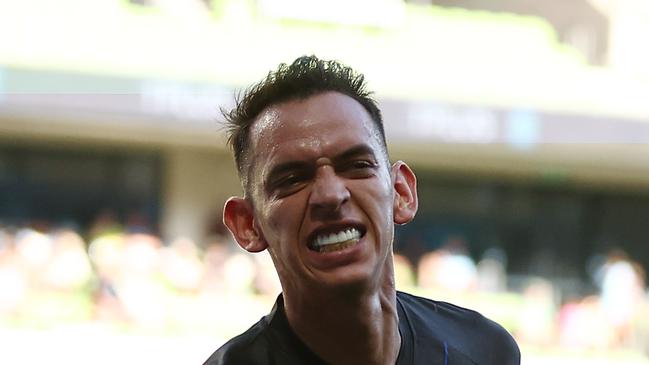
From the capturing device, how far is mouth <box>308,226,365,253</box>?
3.25 feet

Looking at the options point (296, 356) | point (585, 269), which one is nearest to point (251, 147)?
point (296, 356)

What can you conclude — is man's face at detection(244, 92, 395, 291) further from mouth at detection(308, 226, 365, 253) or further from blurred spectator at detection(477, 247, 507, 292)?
blurred spectator at detection(477, 247, 507, 292)

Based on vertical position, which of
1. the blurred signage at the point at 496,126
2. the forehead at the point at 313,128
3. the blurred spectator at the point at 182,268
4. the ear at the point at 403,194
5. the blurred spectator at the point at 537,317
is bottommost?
the blurred spectator at the point at 537,317

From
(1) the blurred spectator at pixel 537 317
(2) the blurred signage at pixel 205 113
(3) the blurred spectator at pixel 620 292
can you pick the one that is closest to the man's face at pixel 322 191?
(2) the blurred signage at pixel 205 113

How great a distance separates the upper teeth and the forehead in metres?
0.09

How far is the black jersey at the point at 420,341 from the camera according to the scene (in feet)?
3.51

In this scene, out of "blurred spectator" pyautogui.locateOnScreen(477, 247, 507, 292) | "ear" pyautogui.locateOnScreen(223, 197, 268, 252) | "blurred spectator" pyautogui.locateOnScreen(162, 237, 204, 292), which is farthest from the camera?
"blurred spectator" pyautogui.locateOnScreen(477, 247, 507, 292)

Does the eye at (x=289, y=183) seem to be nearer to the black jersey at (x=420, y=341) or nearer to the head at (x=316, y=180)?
the head at (x=316, y=180)

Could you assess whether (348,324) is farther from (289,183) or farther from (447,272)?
(447,272)

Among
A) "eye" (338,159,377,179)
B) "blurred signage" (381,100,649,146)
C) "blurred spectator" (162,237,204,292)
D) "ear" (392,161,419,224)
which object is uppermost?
"blurred signage" (381,100,649,146)

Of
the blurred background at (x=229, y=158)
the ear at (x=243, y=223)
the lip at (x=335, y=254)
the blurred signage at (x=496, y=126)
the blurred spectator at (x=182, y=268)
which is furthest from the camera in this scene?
the blurred signage at (x=496, y=126)

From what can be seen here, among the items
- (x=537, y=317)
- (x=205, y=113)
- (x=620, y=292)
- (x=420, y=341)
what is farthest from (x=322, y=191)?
(x=620, y=292)

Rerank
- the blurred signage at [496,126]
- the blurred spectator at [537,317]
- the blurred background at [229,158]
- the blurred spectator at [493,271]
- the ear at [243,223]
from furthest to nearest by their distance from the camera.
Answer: the blurred spectator at [493,271]
the blurred spectator at [537,317]
the blurred signage at [496,126]
the blurred background at [229,158]
the ear at [243,223]

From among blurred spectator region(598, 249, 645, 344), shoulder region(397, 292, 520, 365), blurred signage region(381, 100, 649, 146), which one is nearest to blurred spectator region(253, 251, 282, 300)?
blurred signage region(381, 100, 649, 146)
